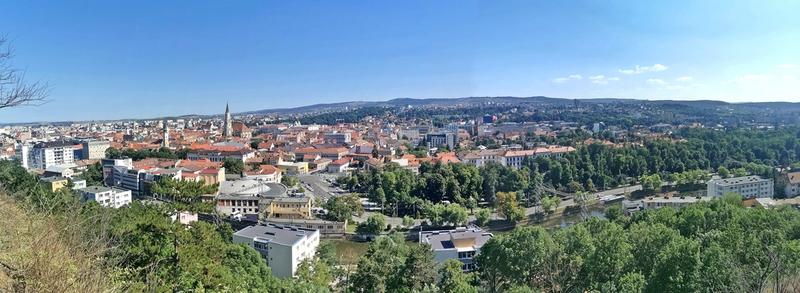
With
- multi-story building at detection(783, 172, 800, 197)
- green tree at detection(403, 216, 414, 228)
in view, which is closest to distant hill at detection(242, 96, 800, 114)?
multi-story building at detection(783, 172, 800, 197)

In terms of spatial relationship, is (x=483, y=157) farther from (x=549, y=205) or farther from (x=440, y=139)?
(x=440, y=139)

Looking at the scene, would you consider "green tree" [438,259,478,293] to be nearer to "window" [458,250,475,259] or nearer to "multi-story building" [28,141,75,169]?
"window" [458,250,475,259]

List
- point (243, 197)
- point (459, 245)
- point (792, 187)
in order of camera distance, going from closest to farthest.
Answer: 1. point (459, 245)
2. point (243, 197)
3. point (792, 187)

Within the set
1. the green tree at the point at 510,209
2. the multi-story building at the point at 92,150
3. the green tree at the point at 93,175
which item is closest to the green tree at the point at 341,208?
the green tree at the point at 510,209

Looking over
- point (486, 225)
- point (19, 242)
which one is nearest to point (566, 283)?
point (19, 242)

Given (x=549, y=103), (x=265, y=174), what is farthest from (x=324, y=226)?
(x=549, y=103)

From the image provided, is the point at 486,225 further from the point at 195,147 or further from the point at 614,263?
the point at 195,147
